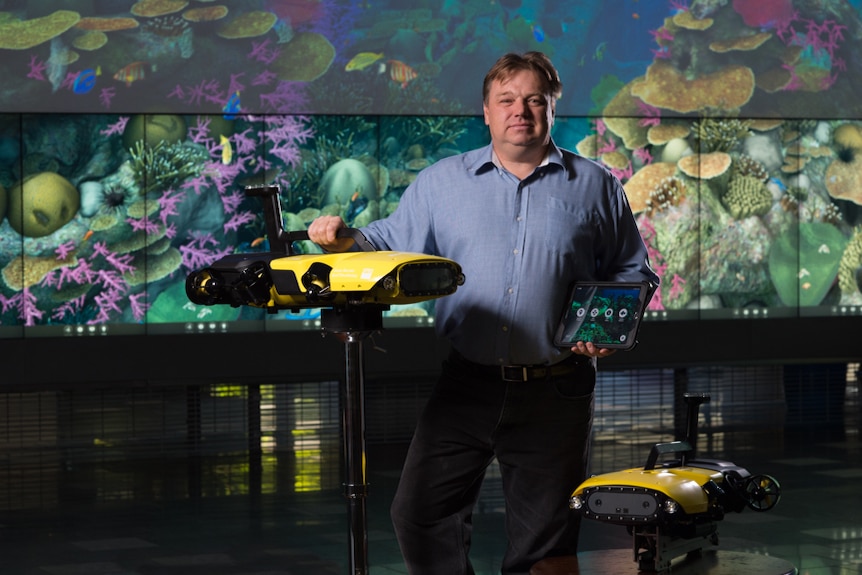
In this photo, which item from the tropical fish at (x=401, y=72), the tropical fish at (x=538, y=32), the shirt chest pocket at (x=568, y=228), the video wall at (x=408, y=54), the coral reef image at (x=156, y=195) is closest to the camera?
the shirt chest pocket at (x=568, y=228)

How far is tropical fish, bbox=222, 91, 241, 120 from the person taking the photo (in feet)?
31.1

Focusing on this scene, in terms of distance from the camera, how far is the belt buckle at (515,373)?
11.5ft

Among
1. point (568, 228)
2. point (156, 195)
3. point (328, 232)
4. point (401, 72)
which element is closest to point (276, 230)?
point (328, 232)

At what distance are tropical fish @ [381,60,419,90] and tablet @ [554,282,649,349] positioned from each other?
21.8 feet

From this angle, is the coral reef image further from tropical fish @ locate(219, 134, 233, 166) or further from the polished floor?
the polished floor

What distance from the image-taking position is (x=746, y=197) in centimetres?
1086

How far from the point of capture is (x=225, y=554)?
624 centimetres

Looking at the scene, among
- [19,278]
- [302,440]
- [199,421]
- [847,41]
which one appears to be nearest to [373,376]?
[302,440]

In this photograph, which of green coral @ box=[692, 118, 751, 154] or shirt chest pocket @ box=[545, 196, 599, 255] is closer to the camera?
shirt chest pocket @ box=[545, 196, 599, 255]

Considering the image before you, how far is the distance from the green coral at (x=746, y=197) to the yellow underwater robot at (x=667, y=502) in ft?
24.9

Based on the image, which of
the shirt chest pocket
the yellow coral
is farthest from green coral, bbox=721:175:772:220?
the shirt chest pocket

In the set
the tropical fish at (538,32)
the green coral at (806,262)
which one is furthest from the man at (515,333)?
the green coral at (806,262)

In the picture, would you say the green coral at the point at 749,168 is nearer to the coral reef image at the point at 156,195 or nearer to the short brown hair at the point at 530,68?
the coral reef image at the point at 156,195

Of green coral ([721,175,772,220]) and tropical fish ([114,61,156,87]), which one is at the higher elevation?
tropical fish ([114,61,156,87])
